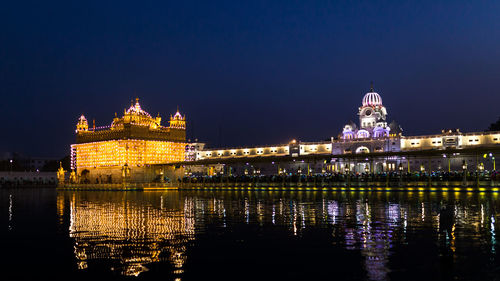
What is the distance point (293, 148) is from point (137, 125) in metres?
38.7

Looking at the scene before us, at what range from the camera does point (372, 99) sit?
117562 millimetres

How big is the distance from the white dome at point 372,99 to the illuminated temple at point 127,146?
43640mm

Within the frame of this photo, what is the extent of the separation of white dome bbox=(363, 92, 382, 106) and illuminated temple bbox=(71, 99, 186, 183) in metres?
43.6

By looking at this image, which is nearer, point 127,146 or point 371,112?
point 127,146

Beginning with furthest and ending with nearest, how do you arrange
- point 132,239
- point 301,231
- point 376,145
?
point 376,145
point 301,231
point 132,239

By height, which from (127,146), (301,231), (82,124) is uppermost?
(82,124)

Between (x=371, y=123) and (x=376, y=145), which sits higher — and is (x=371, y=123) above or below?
above

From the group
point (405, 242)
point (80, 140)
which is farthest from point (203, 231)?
point (80, 140)

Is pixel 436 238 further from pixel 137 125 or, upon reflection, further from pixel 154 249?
pixel 137 125

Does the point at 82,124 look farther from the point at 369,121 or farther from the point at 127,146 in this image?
the point at 369,121

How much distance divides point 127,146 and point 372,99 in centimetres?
5700

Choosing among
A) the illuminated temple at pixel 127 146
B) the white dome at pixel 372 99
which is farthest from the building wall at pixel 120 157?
the white dome at pixel 372 99

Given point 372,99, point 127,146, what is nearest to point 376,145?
point 372,99

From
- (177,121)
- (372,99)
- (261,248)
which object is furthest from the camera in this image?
(372,99)
